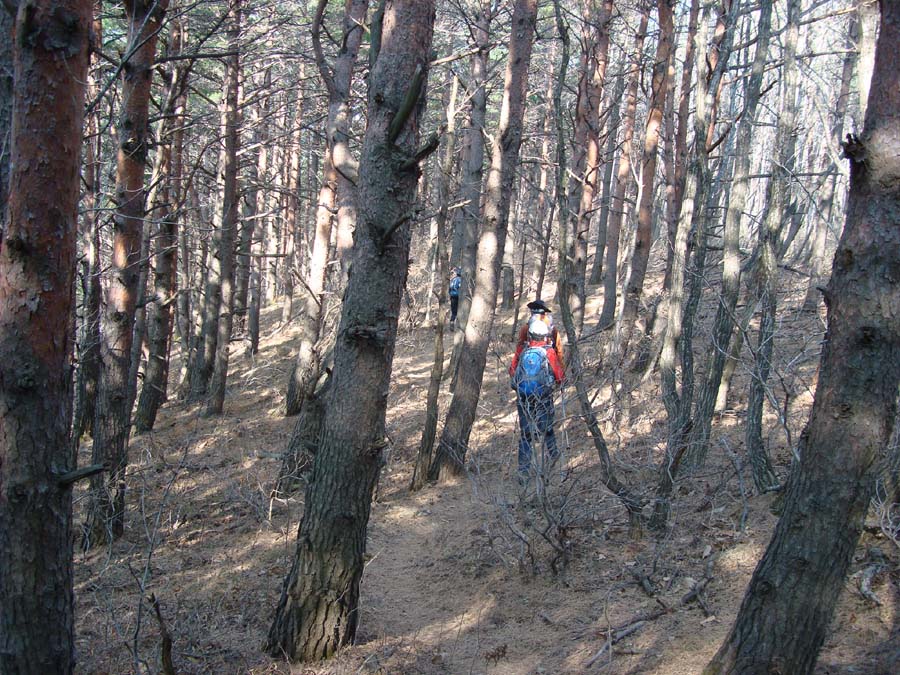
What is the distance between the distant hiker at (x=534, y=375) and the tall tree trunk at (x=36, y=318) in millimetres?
3883

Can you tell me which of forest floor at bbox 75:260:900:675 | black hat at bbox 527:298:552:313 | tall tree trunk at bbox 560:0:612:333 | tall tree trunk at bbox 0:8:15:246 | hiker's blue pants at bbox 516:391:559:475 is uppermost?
tall tree trunk at bbox 560:0:612:333

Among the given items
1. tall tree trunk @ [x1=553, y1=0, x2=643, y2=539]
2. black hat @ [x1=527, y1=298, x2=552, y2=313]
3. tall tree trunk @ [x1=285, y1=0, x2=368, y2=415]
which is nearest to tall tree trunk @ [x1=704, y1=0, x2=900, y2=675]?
tall tree trunk @ [x1=553, y1=0, x2=643, y2=539]

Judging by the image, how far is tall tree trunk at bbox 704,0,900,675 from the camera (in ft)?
9.91

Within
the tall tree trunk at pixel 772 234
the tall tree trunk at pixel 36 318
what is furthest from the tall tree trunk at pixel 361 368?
the tall tree trunk at pixel 772 234

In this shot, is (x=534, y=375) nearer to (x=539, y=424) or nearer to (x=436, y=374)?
(x=539, y=424)

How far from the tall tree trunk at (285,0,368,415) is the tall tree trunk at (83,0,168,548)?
76.4 inches

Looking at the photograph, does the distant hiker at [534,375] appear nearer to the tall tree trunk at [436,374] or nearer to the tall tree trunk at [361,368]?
the tall tree trunk at [436,374]

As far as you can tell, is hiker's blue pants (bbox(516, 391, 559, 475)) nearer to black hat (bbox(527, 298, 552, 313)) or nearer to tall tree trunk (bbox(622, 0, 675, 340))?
black hat (bbox(527, 298, 552, 313))

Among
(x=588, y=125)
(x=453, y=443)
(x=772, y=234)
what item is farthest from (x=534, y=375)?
(x=588, y=125)

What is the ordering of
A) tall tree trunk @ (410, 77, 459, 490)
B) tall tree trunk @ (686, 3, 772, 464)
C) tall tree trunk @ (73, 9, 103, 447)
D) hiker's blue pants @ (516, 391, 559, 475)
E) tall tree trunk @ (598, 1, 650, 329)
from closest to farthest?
hiker's blue pants @ (516, 391, 559, 475) < tall tree trunk @ (686, 3, 772, 464) < tall tree trunk @ (73, 9, 103, 447) < tall tree trunk @ (410, 77, 459, 490) < tall tree trunk @ (598, 1, 650, 329)

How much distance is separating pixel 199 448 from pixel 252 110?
32.4 ft

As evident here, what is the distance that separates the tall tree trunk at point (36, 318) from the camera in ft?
10.6

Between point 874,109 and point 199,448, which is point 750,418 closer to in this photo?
point 874,109

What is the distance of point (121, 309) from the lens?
298 inches
